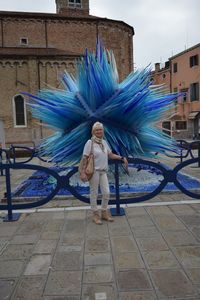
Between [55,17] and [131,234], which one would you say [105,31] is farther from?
[131,234]

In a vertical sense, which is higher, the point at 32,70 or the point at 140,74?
the point at 32,70

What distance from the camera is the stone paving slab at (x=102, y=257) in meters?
3.08

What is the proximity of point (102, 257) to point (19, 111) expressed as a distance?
2560 cm

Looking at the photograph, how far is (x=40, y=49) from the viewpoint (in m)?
30.2

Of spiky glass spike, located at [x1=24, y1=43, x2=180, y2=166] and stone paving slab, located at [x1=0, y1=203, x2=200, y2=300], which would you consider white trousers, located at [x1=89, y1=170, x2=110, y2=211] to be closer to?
stone paving slab, located at [x1=0, y1=203, x2=200, y2=300]

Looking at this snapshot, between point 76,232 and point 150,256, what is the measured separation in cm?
141

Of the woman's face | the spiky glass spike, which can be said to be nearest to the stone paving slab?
the woman's face

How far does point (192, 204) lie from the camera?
20.7ft

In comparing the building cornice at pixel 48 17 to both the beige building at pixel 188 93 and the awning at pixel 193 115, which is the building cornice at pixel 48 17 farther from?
the awning at pixel 193 115

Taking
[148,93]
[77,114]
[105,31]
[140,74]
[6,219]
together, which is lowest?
[6,219]

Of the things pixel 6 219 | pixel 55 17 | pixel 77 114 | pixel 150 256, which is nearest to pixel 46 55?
pixel 55 17

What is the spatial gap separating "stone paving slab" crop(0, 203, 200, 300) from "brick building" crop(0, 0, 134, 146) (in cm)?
1930

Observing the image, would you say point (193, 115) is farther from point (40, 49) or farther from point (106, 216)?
point (106, 216)

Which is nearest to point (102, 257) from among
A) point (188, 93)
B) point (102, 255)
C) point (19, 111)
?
point (102, 255)
